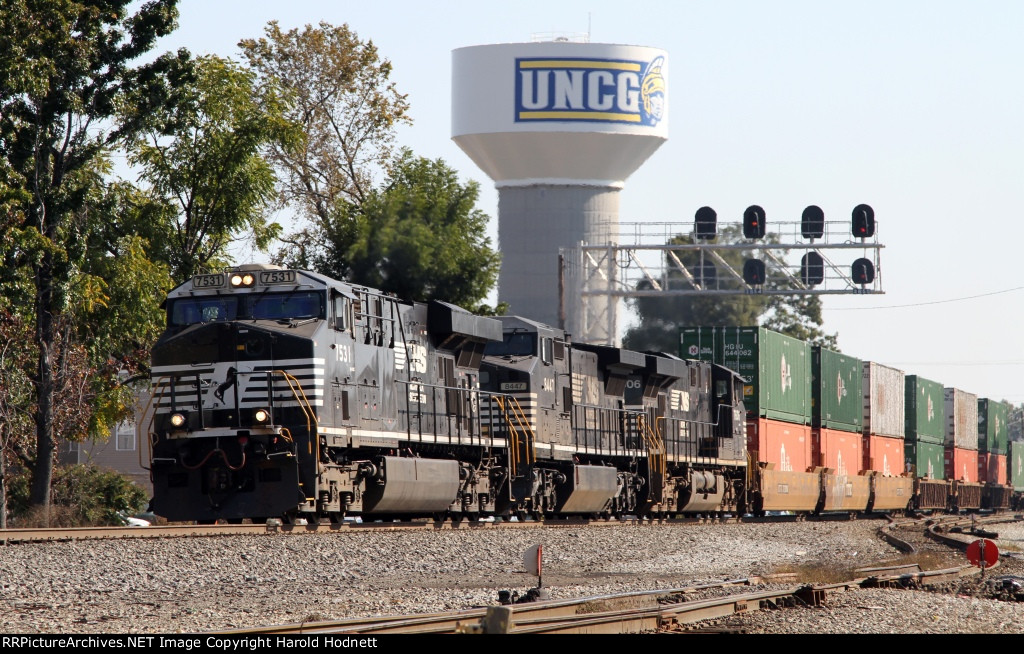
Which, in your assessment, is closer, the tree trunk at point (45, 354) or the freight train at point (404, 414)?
the freight train at point (404, 414)

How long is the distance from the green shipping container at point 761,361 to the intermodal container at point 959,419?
15.6 metres

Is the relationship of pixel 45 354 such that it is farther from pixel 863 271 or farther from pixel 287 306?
pixel 863 271

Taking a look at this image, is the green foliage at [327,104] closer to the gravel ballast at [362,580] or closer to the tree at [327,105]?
the tree at [327,105]

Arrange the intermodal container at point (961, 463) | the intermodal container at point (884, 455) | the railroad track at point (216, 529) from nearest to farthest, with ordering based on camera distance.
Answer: the railroad track at point (216, 529), the intermodal container at point (884, 455), the intermodal container at point (961, 463)

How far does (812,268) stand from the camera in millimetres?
40969

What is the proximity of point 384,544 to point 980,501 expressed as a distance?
4058cm

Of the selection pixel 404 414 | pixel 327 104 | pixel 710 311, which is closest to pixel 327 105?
pixel 327 104

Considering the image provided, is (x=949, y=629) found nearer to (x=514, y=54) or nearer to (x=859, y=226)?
(x=859, y=226)

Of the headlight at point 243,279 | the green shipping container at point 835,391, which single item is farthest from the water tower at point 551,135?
the headlight at point 243,279

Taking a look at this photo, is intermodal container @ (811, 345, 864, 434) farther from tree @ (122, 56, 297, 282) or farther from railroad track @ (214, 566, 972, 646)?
railroad track @ (214, 566, 972, 646)

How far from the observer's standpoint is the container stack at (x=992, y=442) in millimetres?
53625

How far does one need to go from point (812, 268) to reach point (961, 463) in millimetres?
12535

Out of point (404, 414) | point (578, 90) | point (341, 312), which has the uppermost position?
point (578, 90)

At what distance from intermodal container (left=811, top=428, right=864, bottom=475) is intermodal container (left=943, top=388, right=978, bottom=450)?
1081 centimetres
